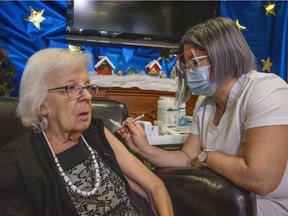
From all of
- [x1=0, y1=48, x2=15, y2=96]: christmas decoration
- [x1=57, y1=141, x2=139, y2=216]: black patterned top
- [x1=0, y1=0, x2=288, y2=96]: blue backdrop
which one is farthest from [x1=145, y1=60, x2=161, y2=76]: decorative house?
[x1=57, y1=141, x2=139, y2=216]: black patterned top

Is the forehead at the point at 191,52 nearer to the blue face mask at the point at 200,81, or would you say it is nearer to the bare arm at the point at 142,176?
the blue face mask at the point at 200,81

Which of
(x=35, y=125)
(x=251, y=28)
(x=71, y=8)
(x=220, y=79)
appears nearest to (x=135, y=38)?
(x=71, y=8)

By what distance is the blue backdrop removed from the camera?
8.75 ft

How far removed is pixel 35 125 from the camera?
3.87 feet

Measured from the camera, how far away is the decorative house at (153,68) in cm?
296

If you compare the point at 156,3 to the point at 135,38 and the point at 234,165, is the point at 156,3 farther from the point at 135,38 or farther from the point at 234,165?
the point at 234,165

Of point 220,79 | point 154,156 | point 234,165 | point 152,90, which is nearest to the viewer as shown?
point 234,165

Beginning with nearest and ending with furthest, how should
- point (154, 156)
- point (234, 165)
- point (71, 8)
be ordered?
point (234, 165)
point (154, 156)
point (71, 8)

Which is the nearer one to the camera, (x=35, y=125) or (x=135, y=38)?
(x=35, y=125)

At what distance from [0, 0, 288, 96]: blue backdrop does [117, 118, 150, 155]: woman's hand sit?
920 millimetres

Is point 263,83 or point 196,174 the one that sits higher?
point 263,83

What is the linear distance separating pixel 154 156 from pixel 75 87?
56cm

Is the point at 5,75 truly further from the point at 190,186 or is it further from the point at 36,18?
the point at 190,186

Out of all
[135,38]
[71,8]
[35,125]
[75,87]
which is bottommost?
[35,125]
